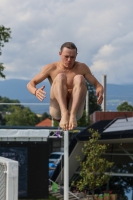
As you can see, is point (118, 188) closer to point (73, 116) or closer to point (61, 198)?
point (61, 198)

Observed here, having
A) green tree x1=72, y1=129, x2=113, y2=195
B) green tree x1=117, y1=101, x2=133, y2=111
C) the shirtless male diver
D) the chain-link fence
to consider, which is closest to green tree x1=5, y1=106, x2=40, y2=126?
green tree x1=117, y1=101, x2=133, y2=111

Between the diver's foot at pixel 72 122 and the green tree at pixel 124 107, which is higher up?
the green tree at pixel 124 107

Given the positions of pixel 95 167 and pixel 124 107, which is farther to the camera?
pixel 124 107

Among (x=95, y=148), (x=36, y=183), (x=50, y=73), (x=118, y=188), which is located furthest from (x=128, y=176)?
(x=50, y=73)

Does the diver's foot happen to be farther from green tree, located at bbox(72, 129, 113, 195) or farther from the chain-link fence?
green tree, located at bbox(72, 129, 113, 195)

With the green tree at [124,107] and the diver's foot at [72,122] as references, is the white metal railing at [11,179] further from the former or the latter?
the green tree at [124,107]

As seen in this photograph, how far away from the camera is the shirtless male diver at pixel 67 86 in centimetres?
824

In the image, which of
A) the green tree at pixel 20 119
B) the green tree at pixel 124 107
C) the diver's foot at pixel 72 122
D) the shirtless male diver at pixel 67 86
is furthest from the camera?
the green tree at pixel 124 107

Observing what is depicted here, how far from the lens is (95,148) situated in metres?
25.4

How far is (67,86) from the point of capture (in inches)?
333

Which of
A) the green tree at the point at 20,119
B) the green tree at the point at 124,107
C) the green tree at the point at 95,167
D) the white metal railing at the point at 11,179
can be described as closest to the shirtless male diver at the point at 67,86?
the white metal railing at the point at 11,179

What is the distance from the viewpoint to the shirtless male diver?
Result: 824 cm

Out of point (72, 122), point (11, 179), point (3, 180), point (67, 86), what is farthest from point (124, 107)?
point (11, 179)

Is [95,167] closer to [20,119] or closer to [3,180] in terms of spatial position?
[3,180]
